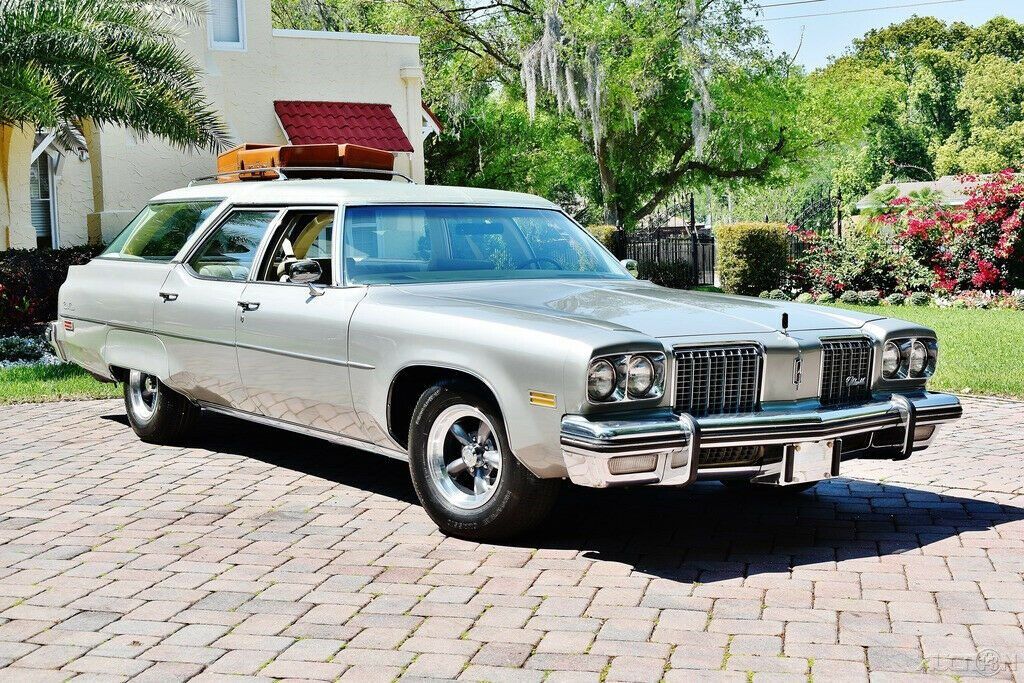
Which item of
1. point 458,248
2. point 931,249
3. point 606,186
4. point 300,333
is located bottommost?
point 300,333

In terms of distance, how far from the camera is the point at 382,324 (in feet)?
19.9

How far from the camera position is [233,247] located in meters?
7.45

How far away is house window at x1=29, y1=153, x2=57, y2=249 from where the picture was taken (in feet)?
79.9

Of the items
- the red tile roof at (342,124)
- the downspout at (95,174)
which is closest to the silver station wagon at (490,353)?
Answer: the downspout at (95,174)

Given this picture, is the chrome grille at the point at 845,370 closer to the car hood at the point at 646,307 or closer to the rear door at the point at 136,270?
the car hood at the point at 646,307

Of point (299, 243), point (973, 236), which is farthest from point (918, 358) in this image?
point (973, 236)

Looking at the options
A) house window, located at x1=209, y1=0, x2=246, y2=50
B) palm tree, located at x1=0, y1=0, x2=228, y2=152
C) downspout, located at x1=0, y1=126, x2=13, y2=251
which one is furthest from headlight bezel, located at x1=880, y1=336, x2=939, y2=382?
house window, located at x1=209, y1=0, x2=246, y2=50

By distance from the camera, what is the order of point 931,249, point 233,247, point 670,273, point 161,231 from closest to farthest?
point 233,247 < point 161,231 < point 931,249 < point 670,273

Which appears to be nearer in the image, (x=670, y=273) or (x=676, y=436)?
(x=676, y=436)

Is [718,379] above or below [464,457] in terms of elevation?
above

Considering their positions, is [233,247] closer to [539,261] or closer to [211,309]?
[211,309]

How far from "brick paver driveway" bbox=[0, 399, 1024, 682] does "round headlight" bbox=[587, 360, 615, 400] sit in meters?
0.81

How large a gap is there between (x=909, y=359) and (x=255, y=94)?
15.6 m

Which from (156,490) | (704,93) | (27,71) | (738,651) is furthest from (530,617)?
(704,93)
